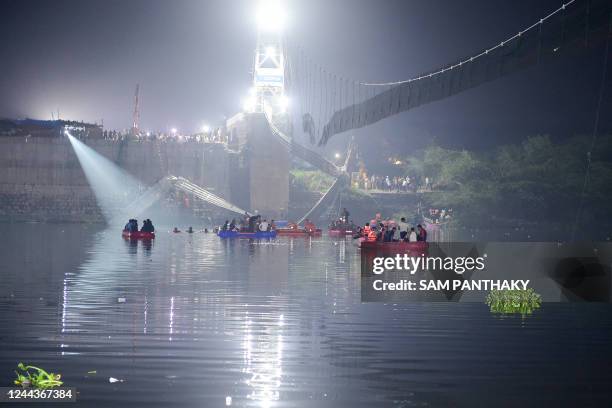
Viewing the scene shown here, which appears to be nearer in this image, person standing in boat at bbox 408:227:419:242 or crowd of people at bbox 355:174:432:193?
person standing in boat at bbox 408:227:419:242

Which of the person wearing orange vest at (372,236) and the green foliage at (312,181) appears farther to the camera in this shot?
the green foliage at (312,181)

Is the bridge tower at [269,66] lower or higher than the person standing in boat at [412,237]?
higher

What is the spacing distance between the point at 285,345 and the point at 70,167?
271 ft

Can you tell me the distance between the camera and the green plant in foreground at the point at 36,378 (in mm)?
14812

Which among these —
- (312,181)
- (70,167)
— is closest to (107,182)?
(70,167)

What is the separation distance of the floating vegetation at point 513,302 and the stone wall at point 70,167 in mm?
74083

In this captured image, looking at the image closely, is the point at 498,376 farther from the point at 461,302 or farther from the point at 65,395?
the point at 461,302

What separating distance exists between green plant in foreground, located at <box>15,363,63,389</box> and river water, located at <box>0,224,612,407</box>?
9.4 inches

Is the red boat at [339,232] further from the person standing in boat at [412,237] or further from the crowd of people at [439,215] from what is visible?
the crowd of people at [439,215]

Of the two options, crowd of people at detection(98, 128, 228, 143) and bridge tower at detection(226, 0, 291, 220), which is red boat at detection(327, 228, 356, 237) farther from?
crowd of people at detection(98, 128, 228, 143)

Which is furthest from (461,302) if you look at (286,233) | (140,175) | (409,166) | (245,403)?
(409,166)

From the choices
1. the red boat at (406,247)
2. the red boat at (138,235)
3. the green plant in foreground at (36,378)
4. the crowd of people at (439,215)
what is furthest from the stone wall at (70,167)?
the green plant in foreground at (36,378)

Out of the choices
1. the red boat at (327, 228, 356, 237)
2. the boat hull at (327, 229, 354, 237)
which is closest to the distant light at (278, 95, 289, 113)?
the red boat at (327, 228, 356, 237)

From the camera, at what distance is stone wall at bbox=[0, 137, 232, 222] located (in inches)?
3846
